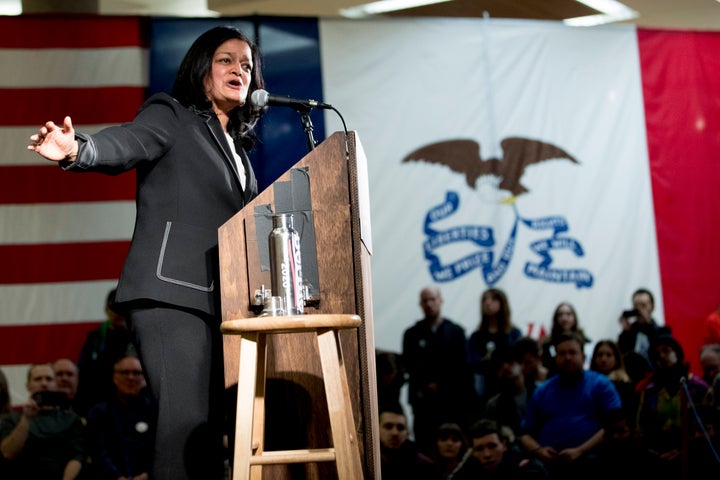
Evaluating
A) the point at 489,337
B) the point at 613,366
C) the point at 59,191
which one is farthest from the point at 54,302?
the point at 613,366

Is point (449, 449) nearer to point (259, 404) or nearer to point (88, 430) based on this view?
point (88, 430)

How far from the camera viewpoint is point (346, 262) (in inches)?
74.7

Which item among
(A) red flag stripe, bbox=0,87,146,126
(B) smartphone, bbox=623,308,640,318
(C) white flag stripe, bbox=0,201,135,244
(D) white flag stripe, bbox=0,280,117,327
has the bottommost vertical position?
(B) smartphone, bbox=623,308,640,318

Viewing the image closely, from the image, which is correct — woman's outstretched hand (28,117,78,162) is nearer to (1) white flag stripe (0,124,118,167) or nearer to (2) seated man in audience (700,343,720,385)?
(1) white flag stripe (0,124,118,167)

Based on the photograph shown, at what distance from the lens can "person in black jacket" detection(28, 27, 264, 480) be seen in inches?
70.3

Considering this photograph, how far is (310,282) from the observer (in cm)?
190

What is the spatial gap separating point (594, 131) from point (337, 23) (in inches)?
75.7

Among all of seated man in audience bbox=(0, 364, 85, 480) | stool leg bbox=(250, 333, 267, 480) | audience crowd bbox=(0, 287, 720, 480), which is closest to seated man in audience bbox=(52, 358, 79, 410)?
audience crowd bbox=(0, 287, 720, 480)

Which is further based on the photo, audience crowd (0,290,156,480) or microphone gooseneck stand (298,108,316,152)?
audience crowd (0,290,156,480)

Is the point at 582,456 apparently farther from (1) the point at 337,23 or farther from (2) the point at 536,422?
(1) the point at 337,23

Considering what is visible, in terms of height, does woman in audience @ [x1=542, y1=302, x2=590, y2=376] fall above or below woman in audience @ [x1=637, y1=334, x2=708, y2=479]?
above

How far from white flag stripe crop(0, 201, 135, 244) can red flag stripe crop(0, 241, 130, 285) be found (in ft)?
0.14

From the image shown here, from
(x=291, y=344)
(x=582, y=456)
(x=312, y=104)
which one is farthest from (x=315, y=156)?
(x=582, y=456)

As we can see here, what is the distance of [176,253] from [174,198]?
121mm
